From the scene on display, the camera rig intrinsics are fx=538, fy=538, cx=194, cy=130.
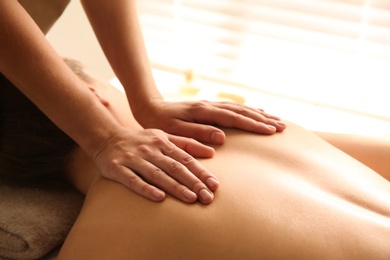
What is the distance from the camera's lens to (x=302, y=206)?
109cm

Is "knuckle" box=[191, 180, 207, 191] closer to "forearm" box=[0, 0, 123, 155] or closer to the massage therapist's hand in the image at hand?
the massage therapist's hand

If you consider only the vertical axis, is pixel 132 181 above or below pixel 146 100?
below

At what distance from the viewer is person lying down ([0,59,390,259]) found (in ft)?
3.37

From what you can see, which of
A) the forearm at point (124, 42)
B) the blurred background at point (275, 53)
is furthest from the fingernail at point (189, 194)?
the blurred background at point (275, 53)

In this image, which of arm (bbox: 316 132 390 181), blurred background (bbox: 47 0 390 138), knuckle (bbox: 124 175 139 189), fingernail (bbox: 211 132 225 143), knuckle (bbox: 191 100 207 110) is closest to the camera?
knuckle (bbox: 124 175 139 189)

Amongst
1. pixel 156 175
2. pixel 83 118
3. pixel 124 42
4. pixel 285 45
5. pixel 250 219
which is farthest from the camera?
pixel 285 45

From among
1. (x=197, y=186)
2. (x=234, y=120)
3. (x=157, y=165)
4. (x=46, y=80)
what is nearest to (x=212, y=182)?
(x=197, y=186)

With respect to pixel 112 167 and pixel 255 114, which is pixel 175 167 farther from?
pixel 255 114

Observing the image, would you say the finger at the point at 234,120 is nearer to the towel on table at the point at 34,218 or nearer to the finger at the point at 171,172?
the finger at the point at 171,172

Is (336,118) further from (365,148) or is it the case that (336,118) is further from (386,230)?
(386,230)

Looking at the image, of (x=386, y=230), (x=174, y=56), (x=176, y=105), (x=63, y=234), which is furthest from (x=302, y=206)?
(x=174, y=56)

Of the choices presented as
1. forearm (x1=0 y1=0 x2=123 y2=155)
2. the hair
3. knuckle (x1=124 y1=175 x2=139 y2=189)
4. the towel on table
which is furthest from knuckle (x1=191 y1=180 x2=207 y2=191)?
the hair

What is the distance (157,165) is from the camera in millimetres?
1187

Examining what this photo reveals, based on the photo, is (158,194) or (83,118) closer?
(158,194)
